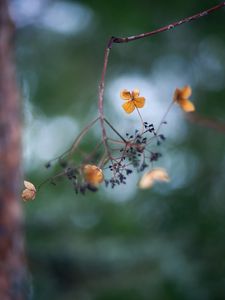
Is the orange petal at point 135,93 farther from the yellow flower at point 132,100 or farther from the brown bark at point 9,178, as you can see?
the brown bark at point 9,178

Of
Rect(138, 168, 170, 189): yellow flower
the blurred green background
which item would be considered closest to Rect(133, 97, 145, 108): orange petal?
Rect(138, 168, 170, 189): yellow flower

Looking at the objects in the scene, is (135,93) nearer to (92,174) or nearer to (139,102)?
(139,102)

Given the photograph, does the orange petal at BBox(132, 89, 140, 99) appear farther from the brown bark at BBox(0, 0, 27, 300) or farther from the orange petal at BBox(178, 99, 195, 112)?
the brown bark at BBox(0, 0, 27, 300)

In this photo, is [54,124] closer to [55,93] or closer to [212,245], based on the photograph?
[55,93]

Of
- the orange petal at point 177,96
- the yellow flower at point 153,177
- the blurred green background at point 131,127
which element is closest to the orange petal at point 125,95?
the orange petal at point 177,96

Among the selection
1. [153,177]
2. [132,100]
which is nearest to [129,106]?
[132,100]

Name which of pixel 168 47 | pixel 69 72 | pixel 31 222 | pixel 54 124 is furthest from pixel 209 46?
pixel 31 222

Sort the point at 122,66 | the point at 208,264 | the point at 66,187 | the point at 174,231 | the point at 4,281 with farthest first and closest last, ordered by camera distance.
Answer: the point at 66,187, the point at 122,66, the point at 174,231, the point at 208,264, the point at 4,281
